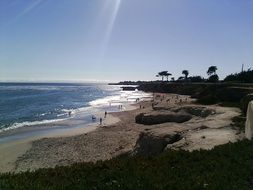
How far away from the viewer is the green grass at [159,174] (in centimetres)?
929

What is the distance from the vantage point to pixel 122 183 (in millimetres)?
9422

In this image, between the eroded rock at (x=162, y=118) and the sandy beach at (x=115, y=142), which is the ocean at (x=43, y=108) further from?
the eroded rock at (x=162, y=118)

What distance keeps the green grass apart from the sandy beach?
13.4ft

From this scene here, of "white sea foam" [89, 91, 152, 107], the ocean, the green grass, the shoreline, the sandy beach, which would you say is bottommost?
"white sea foam" [89, 91, 152, 107]

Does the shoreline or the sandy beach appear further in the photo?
the shoreline

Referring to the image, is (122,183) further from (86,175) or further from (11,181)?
(11,181)

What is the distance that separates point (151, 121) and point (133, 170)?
96.6ft

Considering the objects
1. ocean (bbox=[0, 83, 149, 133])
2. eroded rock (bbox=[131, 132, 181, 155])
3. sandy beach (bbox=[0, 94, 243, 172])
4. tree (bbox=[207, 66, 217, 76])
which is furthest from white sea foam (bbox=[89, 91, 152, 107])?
eroded rock (bbox=[131, 132, 181, 155])

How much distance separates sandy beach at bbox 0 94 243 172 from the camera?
2016 cm

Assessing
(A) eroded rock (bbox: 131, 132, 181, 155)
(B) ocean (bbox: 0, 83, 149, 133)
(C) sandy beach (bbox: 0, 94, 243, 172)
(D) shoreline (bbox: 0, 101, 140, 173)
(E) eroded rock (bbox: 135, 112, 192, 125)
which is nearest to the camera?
(C) sandy beach (bbox: 0, 94, 243, 172)

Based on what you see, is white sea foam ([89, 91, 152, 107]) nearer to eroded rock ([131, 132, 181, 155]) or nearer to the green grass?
eroded rock ([131, 132, 181, 155])

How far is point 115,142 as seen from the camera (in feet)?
102

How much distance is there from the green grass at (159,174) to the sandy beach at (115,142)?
4.07 metres

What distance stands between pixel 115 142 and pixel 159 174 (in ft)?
69.3
